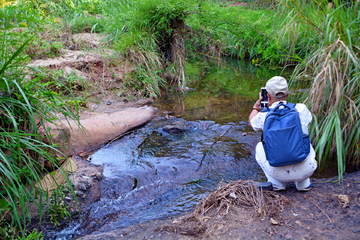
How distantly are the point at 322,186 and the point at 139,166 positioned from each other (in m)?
2.12

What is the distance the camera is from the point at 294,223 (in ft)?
7.22

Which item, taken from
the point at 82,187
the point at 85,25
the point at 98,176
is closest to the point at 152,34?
the point at 85,25

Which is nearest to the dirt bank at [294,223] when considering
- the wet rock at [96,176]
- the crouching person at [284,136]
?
the crouching person at [284,136]

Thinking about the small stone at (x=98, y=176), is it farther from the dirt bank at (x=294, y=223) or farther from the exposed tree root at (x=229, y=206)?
the exposed tree root at (x=229, y=206)

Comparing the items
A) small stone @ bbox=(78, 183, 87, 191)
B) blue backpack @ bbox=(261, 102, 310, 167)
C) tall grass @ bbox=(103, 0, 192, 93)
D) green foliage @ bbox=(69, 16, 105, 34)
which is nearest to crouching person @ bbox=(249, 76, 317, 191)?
blue backpack @ bbox=(261, 102, 310, 167)

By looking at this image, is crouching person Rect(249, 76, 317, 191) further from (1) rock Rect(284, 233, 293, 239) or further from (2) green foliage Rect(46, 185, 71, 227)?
(2) green foliage Rect(46, 185, 71, 227)

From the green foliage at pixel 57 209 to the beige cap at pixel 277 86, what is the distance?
2064 mm

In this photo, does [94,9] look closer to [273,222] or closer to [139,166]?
[139,166]

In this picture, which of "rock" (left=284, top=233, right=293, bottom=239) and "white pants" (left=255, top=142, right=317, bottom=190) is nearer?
"rock" (left=284, top=233, right=293, bottom=239)

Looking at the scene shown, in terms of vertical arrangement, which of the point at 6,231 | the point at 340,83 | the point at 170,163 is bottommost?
the point at 170,163

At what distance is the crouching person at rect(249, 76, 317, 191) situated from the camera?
2.32 m

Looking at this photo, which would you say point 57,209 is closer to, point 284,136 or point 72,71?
point 284,136

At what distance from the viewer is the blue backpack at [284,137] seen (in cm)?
231

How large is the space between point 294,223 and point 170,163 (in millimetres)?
1807
